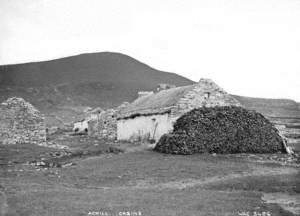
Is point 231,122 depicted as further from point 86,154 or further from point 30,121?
point 30,121

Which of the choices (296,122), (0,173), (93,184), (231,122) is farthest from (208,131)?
(296,122)

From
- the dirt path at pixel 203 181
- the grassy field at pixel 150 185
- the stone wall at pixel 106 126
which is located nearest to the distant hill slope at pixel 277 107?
the stone wall at pixel 106 126

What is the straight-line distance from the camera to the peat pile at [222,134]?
22422 mm

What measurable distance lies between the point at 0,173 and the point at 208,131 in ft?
38.1

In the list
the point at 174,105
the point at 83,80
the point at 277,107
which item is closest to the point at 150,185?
the point at 174,105

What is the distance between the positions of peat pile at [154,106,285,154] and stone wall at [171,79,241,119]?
2.05 m

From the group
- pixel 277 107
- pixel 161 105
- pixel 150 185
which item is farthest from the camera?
→ pixel 277 107

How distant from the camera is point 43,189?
44.0 feet

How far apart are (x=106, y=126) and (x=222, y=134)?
19.2 meters

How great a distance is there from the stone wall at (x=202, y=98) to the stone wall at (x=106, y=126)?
42.6 feet

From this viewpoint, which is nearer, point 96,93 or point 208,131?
point 208,131

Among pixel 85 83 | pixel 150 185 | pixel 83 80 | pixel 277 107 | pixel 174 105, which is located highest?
pixel 83 80

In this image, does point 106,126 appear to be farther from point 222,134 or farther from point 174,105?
point 222,134

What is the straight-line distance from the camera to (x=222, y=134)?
23.2 metres
